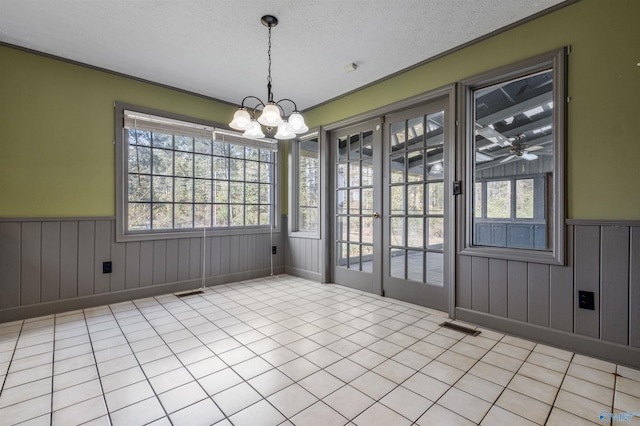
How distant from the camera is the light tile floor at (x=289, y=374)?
1569mm

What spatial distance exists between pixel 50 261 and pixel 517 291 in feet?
14.9

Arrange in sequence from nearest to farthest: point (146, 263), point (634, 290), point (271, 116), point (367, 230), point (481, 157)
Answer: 1. point (634, 290)
2. point (271, 116)
3. point (481, 157)
4. point (146, 263)
5. point (367, 230)

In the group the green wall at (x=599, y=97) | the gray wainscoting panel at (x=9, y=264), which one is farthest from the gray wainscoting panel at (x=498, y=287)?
the gray wainscoting panel at (x=9, y=264)

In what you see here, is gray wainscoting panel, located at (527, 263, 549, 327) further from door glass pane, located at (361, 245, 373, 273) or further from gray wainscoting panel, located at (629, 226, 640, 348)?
door glass pane, located at (361, 245, 373, 273)

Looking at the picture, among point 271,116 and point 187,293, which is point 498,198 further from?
point 187,293

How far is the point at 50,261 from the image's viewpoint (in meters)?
3.06

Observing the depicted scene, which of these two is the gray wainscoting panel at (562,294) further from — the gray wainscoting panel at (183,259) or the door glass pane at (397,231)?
the gray wainscoting panel at (183,259)

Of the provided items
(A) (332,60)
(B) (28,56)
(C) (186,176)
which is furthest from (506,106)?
(B) (28,56)

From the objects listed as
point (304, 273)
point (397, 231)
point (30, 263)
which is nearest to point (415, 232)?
point (397, 231)

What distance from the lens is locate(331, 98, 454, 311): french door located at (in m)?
3.17

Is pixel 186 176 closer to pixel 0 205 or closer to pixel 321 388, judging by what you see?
pixel 0 205

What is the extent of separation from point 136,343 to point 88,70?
2961 millimetres

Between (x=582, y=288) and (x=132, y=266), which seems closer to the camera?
(x=582, y=288)

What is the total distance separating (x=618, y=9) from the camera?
2102mm
